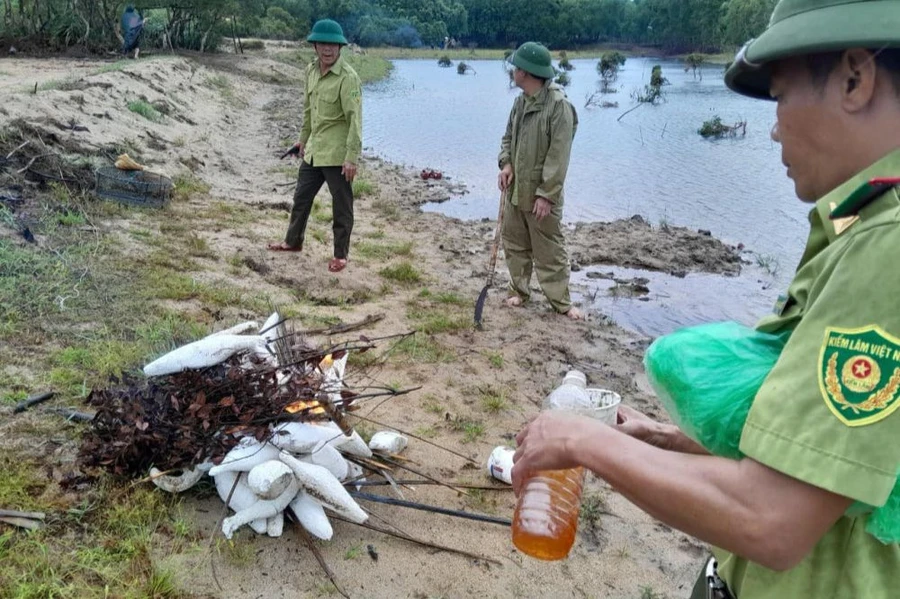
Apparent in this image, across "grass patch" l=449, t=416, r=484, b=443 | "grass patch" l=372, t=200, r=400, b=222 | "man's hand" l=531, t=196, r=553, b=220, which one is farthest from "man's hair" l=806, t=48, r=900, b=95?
"grass patch" l=372, t=200, r=400, b=222

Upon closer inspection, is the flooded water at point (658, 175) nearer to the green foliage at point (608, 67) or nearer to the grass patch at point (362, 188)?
the grass patch at point (362, 188)

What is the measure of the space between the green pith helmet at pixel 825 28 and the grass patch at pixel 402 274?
6305 mm

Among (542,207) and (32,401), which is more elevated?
(542,207)

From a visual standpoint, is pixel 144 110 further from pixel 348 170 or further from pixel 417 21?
pixel 417 21

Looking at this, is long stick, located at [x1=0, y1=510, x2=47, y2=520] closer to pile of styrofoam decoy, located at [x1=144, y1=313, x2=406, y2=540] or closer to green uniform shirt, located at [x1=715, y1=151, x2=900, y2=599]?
pile of styrofoam decoy, located at [x1=144, y1=313, x2=406, y2=540]

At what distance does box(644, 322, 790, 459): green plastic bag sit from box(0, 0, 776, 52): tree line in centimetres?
2605

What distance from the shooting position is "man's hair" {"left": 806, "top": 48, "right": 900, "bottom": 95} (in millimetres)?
997

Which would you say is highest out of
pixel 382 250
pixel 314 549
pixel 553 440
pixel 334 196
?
pixel 553 440

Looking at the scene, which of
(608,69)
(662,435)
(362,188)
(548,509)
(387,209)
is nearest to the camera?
(662,435)

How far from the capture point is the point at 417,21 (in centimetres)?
7656

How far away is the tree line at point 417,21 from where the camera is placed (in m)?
24.6

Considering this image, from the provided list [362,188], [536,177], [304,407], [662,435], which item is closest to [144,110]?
[362,188]

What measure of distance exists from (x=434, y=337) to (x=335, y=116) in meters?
2.71

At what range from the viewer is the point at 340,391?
3393 mm
